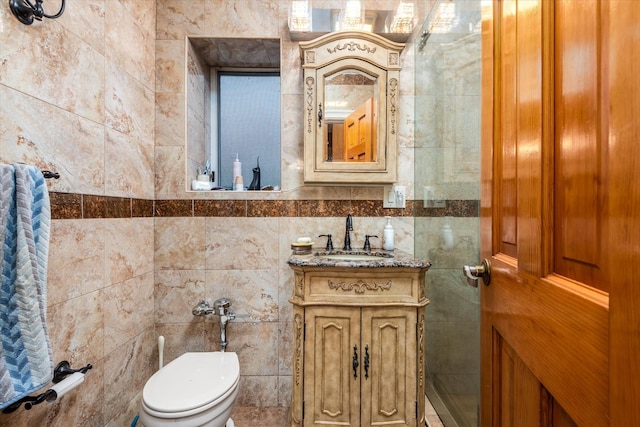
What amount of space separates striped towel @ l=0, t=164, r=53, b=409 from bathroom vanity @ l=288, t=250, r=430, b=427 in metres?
0.85

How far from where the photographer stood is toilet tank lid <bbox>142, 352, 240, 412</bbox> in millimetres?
1094

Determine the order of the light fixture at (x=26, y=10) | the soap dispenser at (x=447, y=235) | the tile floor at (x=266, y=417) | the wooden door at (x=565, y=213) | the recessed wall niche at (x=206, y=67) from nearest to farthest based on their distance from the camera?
1. the wooden door at (x=565, y=213)
2. the light fixture at (x=26, y=10)
3. the soap dispenser at (x=447, y=235)
4. the tile floor at (x=266, y=417)
5. the recessed wall niche at (x=206, y=67)

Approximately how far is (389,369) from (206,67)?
2.09 metres

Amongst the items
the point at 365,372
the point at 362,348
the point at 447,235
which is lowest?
the point at 365,372

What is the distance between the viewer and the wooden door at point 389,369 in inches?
52.9

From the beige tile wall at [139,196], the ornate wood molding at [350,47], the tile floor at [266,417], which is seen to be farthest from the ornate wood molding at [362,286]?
the ornate wood molding at [350,47]

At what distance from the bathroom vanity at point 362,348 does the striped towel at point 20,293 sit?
2.79 ft

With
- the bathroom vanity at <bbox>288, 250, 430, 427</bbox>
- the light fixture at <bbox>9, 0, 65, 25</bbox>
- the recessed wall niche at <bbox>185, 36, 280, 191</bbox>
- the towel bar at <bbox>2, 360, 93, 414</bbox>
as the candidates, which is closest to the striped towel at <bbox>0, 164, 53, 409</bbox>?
the towel bar at <bbox>2, 360, 93, 414</bbox>

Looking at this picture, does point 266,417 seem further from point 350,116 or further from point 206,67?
point 206,67

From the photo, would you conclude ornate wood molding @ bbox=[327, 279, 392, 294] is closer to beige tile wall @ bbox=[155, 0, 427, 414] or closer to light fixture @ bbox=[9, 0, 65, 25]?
beige tile wall @ bbox=[155, 0, 427, 414]

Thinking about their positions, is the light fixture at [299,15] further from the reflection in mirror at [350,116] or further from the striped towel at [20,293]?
the striped towel at [20,293]

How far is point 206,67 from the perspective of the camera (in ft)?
6.54

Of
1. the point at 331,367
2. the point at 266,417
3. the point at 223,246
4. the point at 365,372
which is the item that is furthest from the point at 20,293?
the point at 266,417

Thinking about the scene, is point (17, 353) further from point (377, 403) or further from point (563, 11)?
point (563, 11)
